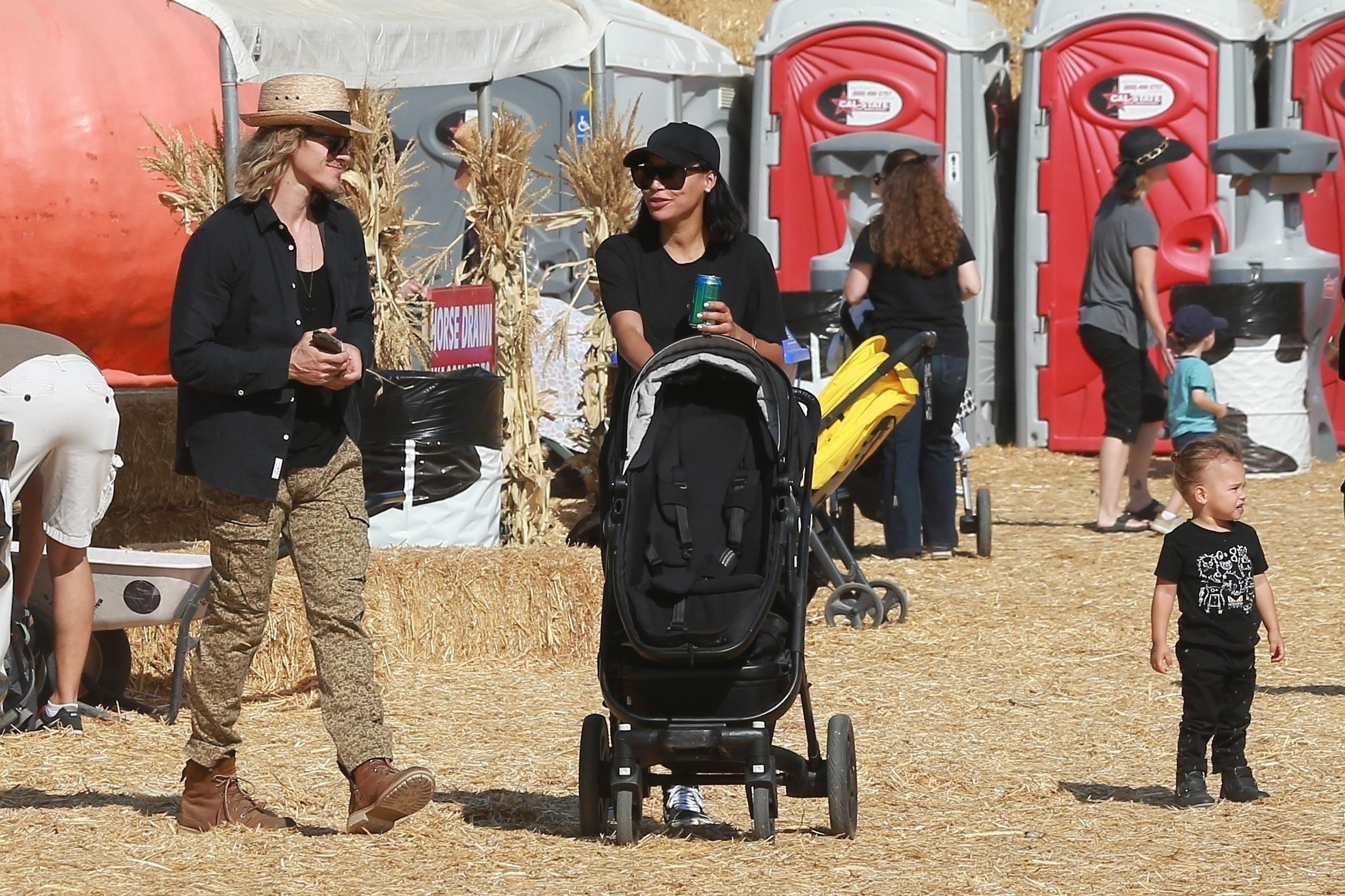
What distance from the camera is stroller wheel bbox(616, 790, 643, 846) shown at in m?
4.80

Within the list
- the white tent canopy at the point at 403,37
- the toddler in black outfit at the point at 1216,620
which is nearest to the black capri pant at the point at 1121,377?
the white tent canopy at the point at 403,37

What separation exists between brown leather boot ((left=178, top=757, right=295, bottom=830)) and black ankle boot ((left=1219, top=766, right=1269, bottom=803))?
2.44 meters

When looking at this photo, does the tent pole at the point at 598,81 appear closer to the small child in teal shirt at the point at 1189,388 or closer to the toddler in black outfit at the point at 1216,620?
the small child in teal shirt at the point at 1189,388

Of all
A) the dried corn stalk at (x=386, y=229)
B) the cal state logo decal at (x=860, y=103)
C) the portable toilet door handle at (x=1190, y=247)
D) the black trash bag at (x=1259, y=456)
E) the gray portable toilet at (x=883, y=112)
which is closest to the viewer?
the dried corn stalk at (x=386, y=229)

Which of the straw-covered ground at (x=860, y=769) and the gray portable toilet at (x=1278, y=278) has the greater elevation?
the gray portable toilet at (x=1278, y=278)

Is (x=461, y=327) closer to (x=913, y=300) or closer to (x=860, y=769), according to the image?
(x=913, y=300)

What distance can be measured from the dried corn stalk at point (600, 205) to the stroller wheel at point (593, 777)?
14.3 feet

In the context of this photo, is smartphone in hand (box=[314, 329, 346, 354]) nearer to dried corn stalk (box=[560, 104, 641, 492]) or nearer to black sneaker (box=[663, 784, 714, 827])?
black sneaker (box=[663, 784, 714, 827])

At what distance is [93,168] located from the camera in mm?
9102

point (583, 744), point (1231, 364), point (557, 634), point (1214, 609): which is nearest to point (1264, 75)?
point (1231, 364)

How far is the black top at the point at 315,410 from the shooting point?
16.2 ft

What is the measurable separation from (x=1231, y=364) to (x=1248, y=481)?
0.72 m

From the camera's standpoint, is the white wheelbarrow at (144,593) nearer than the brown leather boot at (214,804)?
No

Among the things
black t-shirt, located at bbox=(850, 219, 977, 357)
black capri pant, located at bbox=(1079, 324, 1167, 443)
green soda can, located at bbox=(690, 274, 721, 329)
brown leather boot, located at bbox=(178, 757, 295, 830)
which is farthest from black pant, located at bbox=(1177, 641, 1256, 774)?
black capri pant, located at bbox=(1079, 324, 1167, 443)
